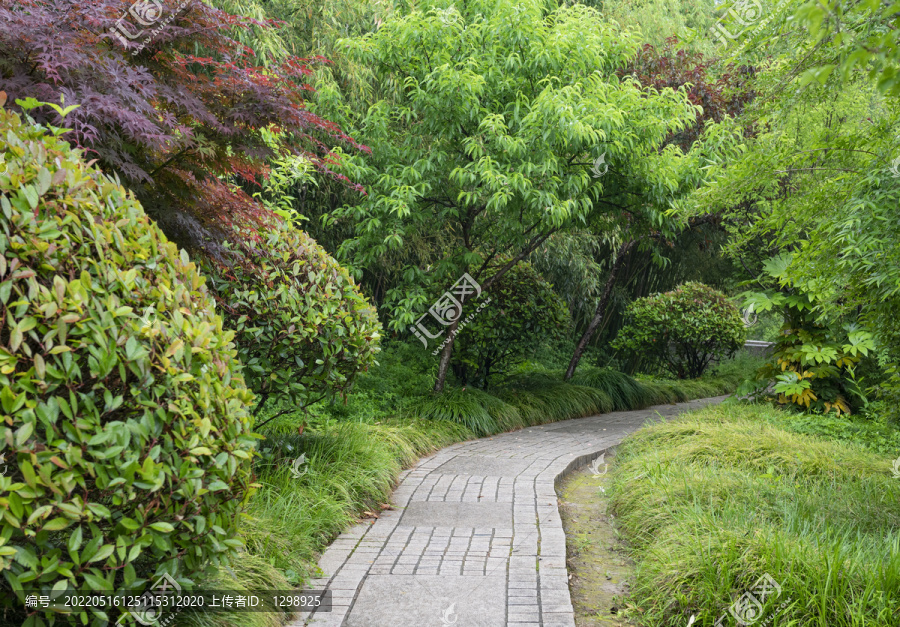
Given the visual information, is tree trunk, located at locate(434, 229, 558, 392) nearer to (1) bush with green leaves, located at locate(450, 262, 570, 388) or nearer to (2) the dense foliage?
(1) bush with green leaves, located at locate(450, 262, 570, 388)

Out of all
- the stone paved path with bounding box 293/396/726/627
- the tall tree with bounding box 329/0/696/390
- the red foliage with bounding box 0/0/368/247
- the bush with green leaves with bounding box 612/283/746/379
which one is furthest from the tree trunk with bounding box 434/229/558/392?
the bush with green leaves with bounding box 612/283/746/379

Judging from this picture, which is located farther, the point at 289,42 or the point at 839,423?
the point at 289,42

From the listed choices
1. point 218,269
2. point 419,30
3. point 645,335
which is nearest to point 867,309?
point 218,269

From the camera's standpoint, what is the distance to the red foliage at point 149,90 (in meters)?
2.90

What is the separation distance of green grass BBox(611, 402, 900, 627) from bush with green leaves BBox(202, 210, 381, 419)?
2.22 m

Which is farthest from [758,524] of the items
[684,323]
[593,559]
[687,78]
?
[684,323]

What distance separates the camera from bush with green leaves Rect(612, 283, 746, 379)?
41.3 ft

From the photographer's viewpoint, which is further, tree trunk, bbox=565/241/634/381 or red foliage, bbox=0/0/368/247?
tree trunk, bbox=565/241/634/381

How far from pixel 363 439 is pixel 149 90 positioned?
9.72ft

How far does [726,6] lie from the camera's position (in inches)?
150

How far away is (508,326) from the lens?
872 cm

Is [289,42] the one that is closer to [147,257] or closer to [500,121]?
[500,121]

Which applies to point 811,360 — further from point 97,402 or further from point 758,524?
point 97,402

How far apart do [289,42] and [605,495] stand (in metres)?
6.57
